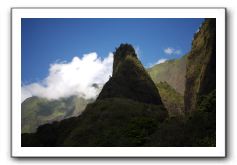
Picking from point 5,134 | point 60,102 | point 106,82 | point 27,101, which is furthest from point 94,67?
point 5,134

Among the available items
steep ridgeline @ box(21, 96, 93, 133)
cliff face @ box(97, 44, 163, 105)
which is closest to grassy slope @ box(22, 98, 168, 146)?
steep ridgeline @ box(21, 96, 93, 133)

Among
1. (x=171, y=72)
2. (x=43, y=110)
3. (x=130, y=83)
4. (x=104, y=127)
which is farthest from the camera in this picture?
(x=130, y=83)

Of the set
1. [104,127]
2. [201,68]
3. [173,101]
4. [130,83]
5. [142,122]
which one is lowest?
[104,127]

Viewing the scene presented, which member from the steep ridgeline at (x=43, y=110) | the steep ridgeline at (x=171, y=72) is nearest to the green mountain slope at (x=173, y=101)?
the steep ridgeline at (x=171, y=72)

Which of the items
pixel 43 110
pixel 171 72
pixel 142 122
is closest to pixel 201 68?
pixel 171 72

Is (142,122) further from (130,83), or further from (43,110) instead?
(130,83)
